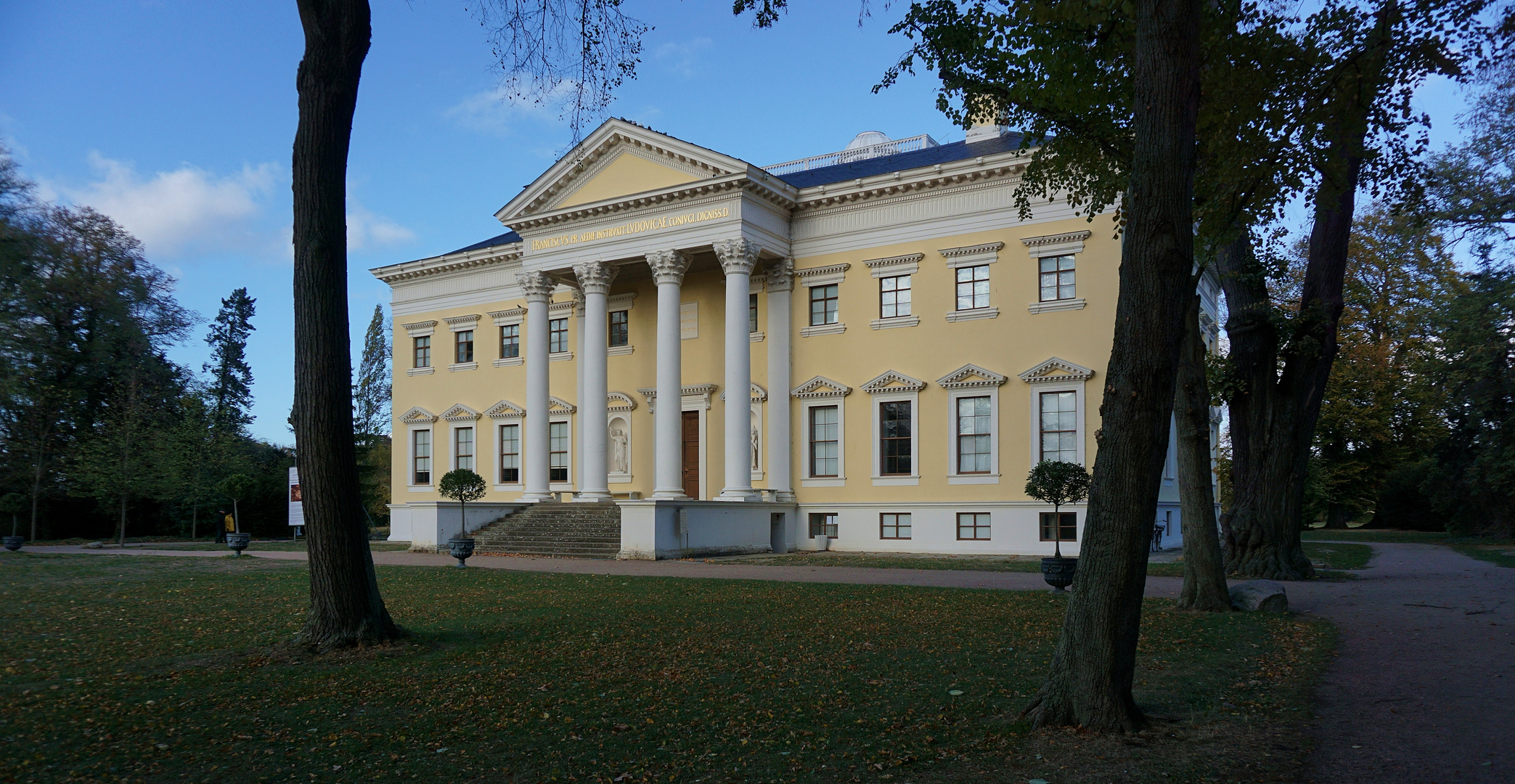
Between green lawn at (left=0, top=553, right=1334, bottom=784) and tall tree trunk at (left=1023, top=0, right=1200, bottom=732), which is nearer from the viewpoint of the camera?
green lawn at (left=0, top=553, right=1334, bottom=784)

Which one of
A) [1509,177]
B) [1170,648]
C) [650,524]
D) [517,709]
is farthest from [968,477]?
[517,709]

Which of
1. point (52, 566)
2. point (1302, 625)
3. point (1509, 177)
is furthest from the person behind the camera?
point (1509, 177)

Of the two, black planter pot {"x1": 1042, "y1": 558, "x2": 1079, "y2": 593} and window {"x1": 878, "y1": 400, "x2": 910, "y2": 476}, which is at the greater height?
window {"x1": 878, "y1": 400, "x2": 910, "y2": 476}

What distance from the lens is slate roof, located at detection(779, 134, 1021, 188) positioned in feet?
96.5

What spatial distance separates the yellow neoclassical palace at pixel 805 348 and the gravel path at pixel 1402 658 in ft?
22.0

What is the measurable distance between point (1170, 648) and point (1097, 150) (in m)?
6.46

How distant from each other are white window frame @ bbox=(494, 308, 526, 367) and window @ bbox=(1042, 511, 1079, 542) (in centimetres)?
1843

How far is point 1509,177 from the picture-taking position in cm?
2391

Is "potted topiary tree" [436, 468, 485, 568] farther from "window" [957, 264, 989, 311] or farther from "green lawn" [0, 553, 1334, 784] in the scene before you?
"green lawn" [0, 553, 1334, 784]

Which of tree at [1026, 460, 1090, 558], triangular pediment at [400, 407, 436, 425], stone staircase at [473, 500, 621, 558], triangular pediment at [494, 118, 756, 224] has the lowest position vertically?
stone staircase at [473, 500, 621, 558]

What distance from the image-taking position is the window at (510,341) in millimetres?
34844

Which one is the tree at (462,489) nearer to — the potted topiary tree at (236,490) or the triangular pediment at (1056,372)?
the potted topiary tree at (236,490)

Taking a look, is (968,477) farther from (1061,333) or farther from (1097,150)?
(1097,150)

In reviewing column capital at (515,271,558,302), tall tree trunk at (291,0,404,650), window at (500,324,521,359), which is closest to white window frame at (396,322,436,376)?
window at (500,324,521,359)
